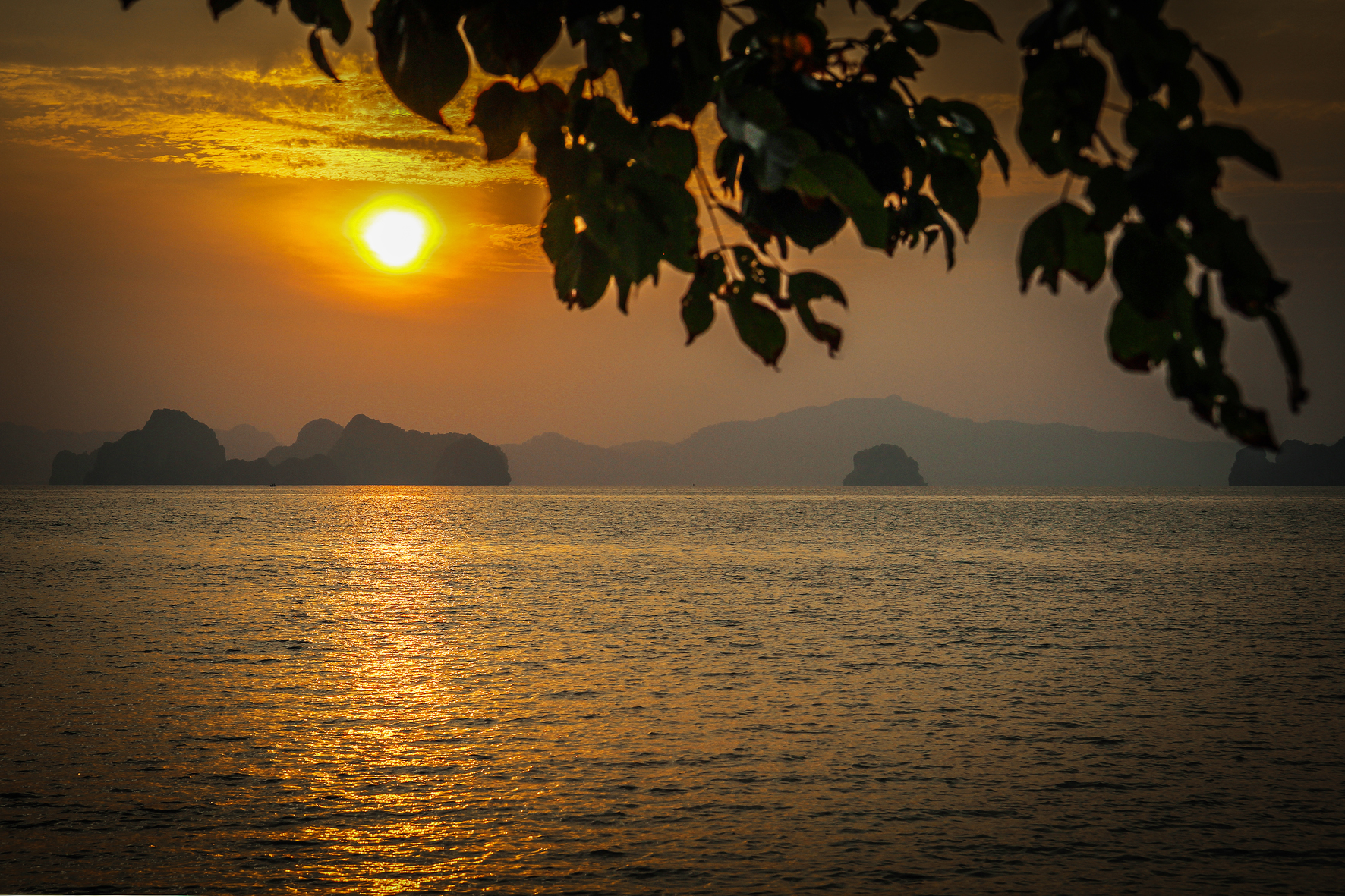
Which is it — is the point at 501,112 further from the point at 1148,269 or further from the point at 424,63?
the point at 1148,269

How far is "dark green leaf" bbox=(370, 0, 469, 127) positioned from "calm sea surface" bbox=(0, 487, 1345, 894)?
42.6ft

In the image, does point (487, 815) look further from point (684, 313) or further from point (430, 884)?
point (684, 313)

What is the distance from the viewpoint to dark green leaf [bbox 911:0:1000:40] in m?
2.67

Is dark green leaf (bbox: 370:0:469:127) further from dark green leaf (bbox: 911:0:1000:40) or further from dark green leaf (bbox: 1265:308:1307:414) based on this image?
dark green leaf (bbox: 1265:308:1307:414)

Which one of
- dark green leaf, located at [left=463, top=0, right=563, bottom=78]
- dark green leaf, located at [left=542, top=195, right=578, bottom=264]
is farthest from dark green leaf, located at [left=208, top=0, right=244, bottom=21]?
dark green leaf, located at [left=542, top=195, right=578, bottom=264]

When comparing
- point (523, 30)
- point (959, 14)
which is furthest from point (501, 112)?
point (959, 14)

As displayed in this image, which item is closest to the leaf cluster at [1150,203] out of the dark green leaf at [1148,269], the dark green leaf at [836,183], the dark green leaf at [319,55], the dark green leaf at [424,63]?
the dark green leaf at [1148,269]

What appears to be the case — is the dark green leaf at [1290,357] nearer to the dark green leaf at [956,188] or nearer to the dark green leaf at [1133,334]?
the dark green leaf at [1133,334]

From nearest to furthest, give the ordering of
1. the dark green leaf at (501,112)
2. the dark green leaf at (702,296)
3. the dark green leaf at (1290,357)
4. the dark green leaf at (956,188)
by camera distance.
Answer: the dark green leaf at (1290,357), the dark green leaf at (501,112), the dark green leaf at (702,296), the dark green leaf at (956,188)

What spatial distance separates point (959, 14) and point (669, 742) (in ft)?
62.9

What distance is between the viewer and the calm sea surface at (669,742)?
1424cm

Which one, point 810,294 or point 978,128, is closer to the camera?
point 810,294

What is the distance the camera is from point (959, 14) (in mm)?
2686

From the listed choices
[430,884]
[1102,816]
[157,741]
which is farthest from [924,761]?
[157,741]
